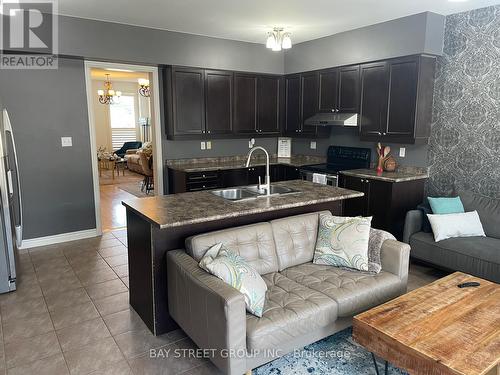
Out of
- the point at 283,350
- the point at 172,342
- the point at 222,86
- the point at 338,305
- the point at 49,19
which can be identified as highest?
the point at 49,19

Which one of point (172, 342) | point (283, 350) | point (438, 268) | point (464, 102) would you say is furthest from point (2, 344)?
point (464, 102)

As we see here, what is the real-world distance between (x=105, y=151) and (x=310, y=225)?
9.68 meters

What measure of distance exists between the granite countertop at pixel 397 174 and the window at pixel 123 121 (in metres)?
8.77

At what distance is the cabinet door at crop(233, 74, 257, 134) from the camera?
18.0 feet

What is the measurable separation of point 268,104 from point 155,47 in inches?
75.4

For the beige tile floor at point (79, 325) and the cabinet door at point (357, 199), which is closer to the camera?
the beige tile floor at point (79, 325)

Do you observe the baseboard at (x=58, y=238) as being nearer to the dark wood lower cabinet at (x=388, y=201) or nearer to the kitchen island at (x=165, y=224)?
the kitchen island at (x=165, y=224)

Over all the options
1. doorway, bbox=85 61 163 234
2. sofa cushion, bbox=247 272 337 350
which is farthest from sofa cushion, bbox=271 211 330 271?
doorway, bbox=85 61 163 234

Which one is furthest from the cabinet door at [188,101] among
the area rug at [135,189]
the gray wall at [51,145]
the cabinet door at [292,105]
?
the area rug at [135,189]

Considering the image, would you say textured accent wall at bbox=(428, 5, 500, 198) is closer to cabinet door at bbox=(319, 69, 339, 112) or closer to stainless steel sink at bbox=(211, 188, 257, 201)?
cabinet door at bbox=(319, 69, 339, 112)

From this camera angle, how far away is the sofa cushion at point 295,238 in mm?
2787

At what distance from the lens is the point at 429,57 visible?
13.7ft

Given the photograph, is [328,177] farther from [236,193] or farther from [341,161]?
[236,193]

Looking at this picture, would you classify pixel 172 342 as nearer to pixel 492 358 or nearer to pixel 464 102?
pixel 492 358
